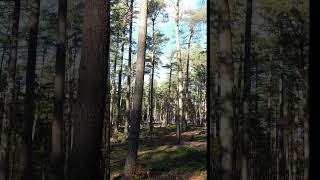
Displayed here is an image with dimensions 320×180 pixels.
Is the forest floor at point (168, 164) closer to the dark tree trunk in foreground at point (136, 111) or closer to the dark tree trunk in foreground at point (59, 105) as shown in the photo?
the dark tree trunk in foreground at point (136, 111)

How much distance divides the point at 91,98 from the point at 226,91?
2744mm

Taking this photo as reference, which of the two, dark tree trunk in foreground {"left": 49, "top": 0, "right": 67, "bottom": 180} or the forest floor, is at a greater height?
dark tree trunk in foreground {"left": 49, "top": 0, "right": 67, "bottom": 180}

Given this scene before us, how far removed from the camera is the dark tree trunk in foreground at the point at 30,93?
10.7 metres

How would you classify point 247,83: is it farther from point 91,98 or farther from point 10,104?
point 10,104

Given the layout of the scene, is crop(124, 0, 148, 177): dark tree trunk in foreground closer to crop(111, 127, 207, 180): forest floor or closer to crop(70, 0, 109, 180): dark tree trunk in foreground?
crop(111, 127, 207, 180): forest floor

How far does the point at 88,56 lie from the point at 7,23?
7.19 metres

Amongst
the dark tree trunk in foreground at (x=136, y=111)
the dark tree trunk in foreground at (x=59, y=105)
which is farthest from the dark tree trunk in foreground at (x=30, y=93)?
the dark tree trunk in foreground at (x=136, y=111)

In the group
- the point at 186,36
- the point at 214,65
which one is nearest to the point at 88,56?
the point at 214,65

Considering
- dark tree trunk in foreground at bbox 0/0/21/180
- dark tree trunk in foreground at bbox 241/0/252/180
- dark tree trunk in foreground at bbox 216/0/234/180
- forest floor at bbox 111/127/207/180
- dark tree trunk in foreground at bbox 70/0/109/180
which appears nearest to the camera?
dark tree trunk in foreground at bbox 70/0/109/180

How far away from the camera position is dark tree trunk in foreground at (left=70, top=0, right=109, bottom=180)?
5410mm

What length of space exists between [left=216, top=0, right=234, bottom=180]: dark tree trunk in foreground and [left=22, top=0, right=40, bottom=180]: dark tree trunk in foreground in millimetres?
5625

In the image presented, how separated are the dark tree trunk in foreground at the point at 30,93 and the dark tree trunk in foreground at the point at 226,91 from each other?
5.63 m

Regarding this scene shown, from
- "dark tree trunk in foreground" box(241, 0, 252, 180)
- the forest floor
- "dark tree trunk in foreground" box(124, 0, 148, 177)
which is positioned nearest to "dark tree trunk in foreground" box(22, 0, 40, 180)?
"dark tree trunk in foreground" box(124, 0, 148, 177)

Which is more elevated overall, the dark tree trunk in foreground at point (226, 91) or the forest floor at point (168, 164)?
the dark tree trunk in foreground at point (226, 91)
